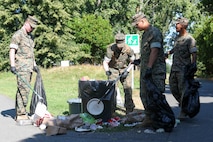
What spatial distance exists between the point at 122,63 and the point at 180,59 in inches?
52.9

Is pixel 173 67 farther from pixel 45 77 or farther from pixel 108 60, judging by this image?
pixel 45 77

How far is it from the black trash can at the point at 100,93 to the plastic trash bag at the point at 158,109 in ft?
3.55

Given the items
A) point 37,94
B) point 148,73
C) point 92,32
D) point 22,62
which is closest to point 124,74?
point 148,73

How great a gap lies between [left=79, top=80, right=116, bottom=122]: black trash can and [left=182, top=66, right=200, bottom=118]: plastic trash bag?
157cm

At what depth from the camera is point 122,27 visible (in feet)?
164

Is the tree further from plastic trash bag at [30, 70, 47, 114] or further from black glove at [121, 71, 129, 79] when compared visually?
plastic trash bag at [30, 70, 47, 114]

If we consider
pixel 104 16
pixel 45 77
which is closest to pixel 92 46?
pixel 104 16

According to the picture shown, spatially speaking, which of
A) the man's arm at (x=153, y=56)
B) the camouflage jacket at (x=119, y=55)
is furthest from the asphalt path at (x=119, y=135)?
the camouflage jacket at (x=119, y=55)

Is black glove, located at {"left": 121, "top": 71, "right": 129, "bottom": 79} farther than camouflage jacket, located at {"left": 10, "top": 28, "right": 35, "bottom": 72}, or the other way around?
black glove, located at {"left": 121, "top": 71, "right": 129, "bottom": 79}

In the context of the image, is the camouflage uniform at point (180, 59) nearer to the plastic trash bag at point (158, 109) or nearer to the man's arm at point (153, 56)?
the plastic trash bag at point (158, 109)

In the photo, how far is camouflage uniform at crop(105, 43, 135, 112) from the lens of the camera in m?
7.98

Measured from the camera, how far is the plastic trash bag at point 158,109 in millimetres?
6188

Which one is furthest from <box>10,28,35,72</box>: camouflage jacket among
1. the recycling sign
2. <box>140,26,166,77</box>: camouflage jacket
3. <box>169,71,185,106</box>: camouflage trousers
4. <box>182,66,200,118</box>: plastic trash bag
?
the recycling sign

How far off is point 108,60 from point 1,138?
312 cm
